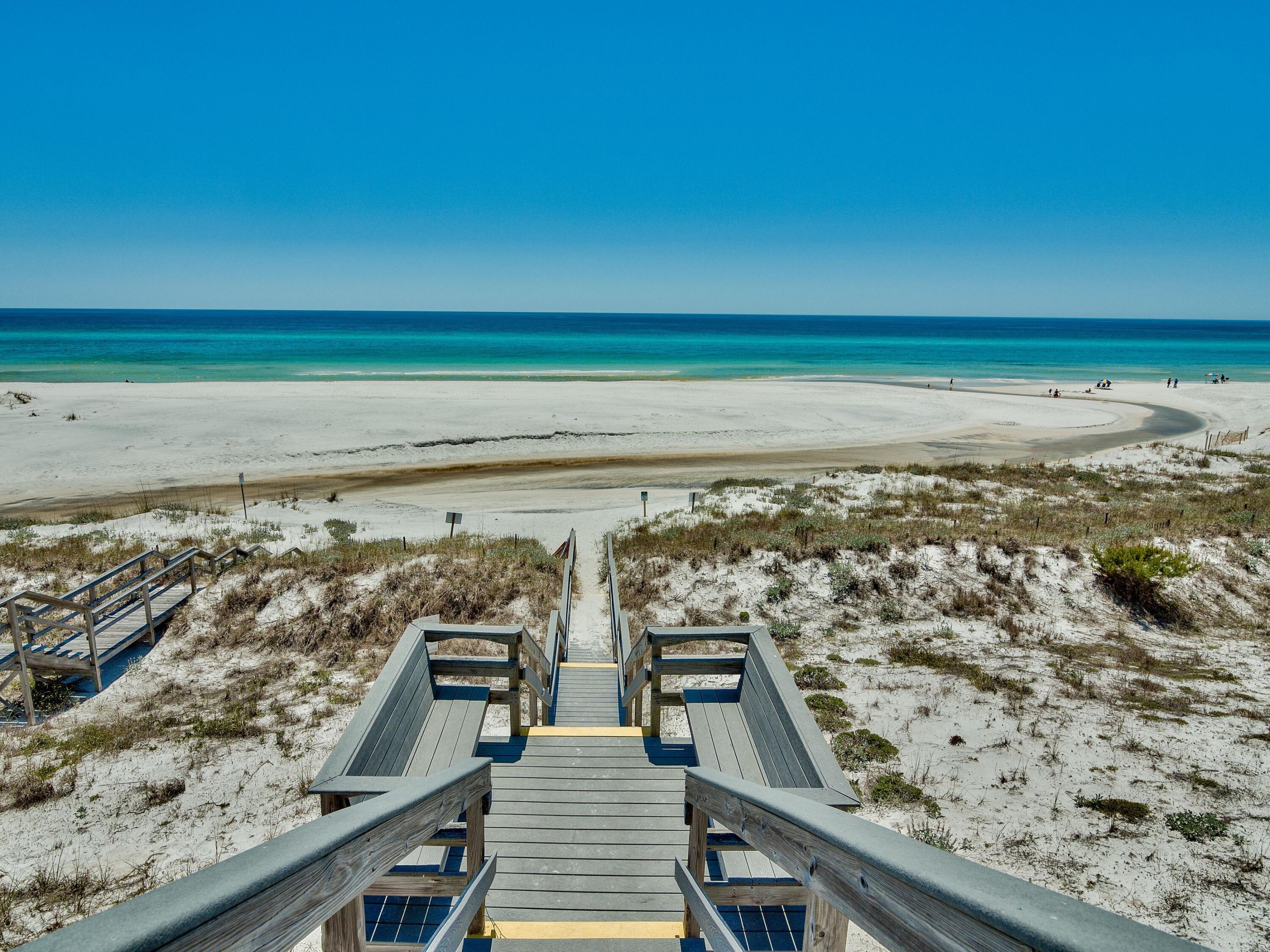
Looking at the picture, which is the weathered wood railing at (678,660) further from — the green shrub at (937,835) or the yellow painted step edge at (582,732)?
the green shrub at (937,835)

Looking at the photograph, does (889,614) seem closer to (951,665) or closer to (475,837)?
(951,665)

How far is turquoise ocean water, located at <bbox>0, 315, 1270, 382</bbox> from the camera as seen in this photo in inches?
2576

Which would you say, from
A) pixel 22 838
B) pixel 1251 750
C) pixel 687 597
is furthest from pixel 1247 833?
pixel 22 838

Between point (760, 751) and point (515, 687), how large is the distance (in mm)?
2080

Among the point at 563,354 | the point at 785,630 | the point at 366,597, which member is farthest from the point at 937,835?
the point at 563,354

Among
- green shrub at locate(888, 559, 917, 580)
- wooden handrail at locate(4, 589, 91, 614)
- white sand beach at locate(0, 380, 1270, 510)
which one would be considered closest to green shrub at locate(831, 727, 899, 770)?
green shrub at locate(888, 559, 917, 580)

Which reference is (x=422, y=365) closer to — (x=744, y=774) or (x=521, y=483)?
(x=521, y=483)

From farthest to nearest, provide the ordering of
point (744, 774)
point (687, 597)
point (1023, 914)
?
point (687, 597), point (744, 774), point (1023, 914)

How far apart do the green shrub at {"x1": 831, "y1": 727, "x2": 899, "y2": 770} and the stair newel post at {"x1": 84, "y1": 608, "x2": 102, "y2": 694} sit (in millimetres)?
10107

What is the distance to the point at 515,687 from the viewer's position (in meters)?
5.60

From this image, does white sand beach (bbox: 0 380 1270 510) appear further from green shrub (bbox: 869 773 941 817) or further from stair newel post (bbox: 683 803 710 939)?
stair newel post (bbox: 683 803 710 939)

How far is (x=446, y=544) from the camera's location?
14.7m

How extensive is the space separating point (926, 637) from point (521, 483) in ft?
55.4

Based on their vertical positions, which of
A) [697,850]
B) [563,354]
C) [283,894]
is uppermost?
[563,354]
